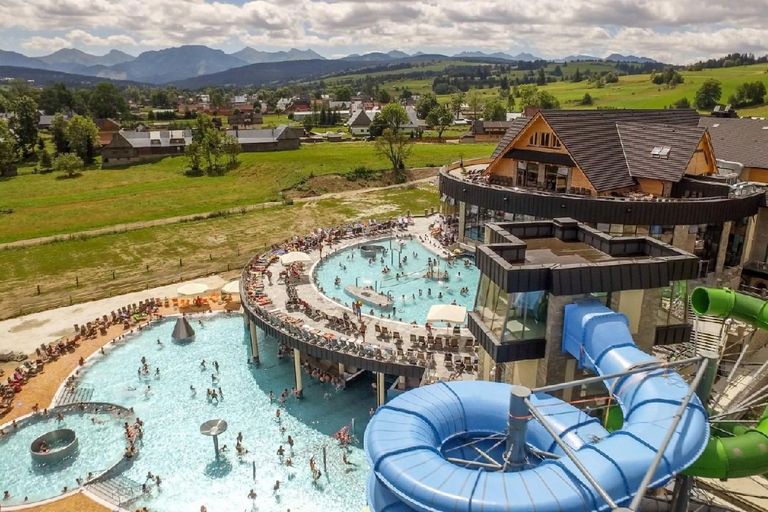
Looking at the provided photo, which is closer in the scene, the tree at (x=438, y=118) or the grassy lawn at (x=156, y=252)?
the grassy lawn at (x=156, y=252)

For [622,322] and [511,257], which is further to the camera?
[511,257]

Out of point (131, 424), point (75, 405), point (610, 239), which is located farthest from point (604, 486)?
point (75, 405)

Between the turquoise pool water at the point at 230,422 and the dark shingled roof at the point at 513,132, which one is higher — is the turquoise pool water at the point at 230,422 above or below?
below

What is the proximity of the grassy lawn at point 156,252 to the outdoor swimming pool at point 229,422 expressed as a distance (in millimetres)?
→ 14200

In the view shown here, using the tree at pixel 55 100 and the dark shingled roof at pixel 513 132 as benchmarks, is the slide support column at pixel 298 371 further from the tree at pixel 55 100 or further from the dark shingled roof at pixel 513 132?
→ the tree at pixel 55 100

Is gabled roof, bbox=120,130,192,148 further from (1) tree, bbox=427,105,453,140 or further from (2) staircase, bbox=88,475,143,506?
(2) staircase, bbox=88,475,143,506

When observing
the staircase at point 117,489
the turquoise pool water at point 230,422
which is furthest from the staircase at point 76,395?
the staircase at point 117,489

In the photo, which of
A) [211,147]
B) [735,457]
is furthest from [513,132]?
[211,147]

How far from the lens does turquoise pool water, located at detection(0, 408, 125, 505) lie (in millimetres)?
23578

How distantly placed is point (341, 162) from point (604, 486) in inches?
3622

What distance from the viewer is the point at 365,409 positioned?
2869 cm

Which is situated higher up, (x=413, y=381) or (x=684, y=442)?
(x=684, y=442)

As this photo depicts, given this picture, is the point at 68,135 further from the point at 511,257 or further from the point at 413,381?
the point at 511,257

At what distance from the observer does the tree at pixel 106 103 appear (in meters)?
178
